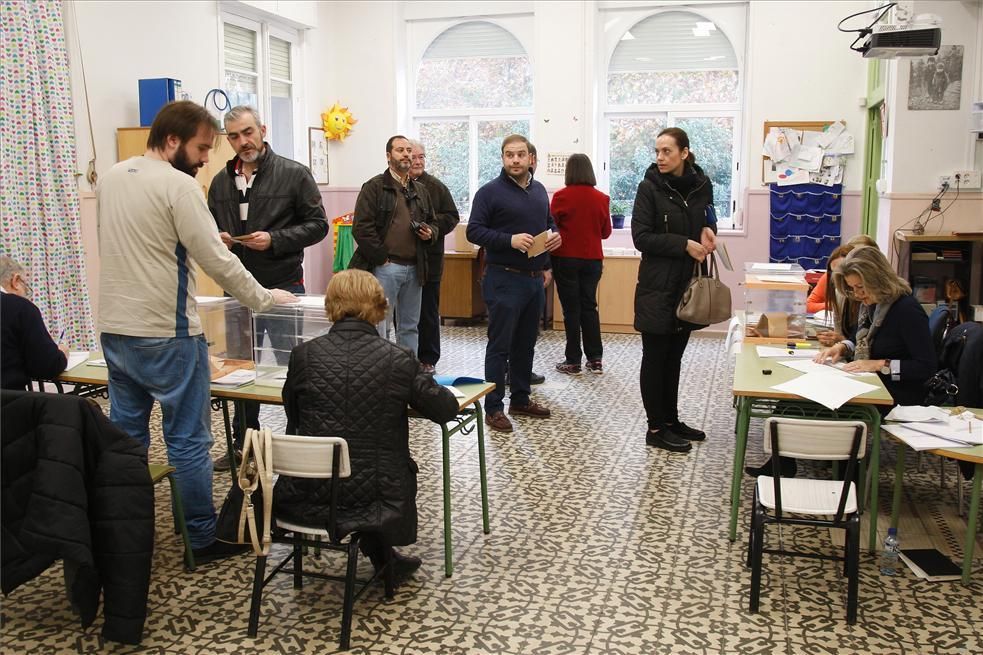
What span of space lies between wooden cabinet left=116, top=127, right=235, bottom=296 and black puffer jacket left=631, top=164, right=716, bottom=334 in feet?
10.6

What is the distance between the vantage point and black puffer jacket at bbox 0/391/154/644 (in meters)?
2.54

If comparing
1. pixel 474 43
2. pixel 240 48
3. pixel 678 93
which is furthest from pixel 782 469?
pixel 474 43

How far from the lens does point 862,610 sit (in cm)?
305

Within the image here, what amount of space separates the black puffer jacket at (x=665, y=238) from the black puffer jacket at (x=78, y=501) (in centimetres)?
271

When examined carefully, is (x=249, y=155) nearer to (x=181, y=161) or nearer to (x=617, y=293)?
(x=181, y=161)

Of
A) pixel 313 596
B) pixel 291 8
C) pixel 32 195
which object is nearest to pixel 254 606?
pixel 313 596

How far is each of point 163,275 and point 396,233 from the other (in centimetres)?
A: 251

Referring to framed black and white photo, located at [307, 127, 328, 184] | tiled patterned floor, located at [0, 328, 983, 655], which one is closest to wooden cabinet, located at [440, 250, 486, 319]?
framed black and white photo, located at [307, 127, 328, 184]

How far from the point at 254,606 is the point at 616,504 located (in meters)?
1.82

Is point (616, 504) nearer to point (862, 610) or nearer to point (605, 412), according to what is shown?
point (862, 610)

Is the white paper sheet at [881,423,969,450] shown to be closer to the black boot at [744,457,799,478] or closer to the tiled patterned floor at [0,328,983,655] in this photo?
the tiled patterned floor at [0,328,983,655]

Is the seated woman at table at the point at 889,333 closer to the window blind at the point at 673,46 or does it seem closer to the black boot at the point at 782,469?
the black boot at the point at 782,469

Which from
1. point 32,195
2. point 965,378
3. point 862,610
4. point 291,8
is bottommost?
point 862,610

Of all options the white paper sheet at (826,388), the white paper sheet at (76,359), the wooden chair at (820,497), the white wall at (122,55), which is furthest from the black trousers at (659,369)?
the white wall at (122,55)
